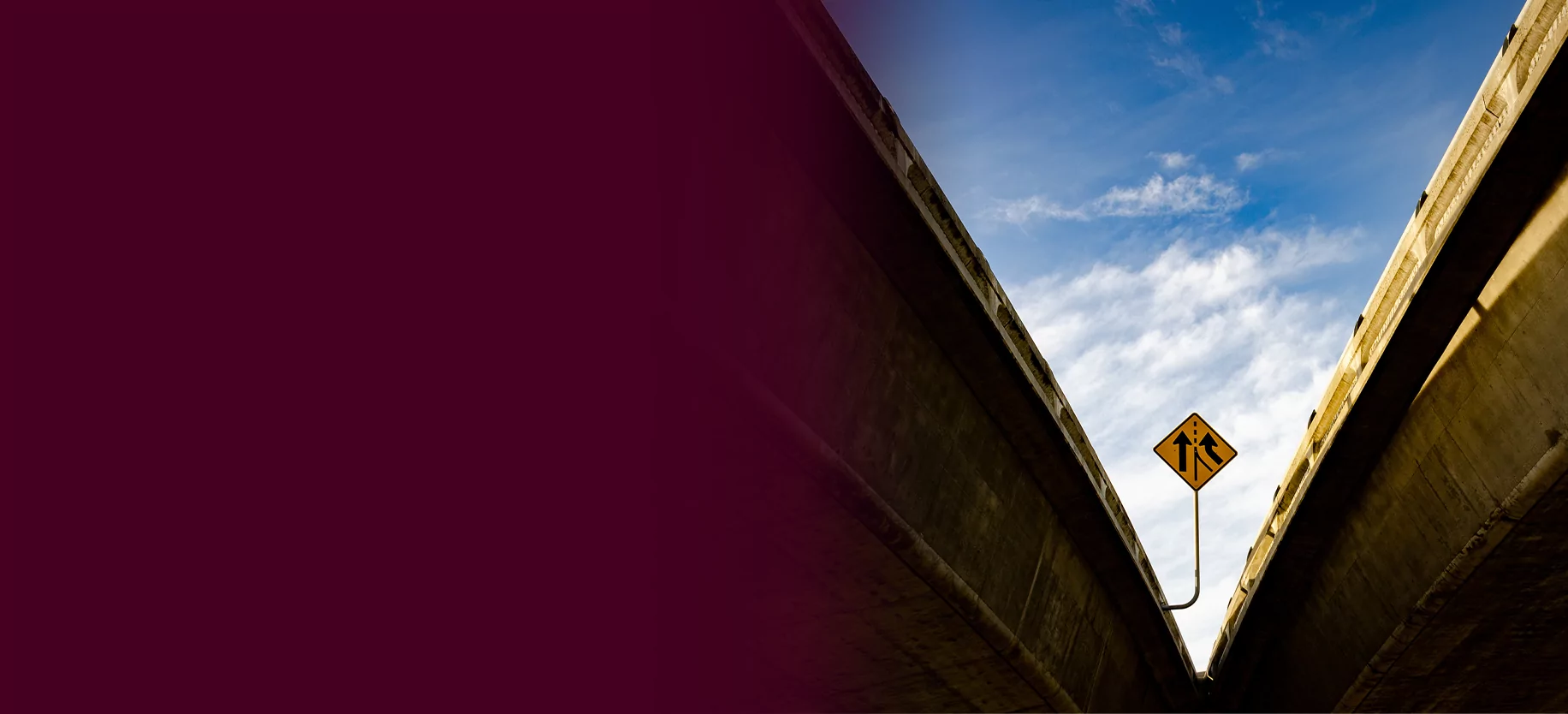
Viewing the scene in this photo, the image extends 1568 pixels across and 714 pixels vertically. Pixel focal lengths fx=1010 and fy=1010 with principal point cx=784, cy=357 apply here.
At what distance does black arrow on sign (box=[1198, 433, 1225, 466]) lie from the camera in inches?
513

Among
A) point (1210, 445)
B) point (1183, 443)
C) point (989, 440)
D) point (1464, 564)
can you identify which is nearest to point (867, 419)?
point (989, 440)

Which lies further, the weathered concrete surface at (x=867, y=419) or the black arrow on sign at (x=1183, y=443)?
the black arrow on sign at (x=1183, y=443)

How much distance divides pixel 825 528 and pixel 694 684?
4560 mm

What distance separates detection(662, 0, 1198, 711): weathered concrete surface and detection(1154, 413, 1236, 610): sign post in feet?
3.46

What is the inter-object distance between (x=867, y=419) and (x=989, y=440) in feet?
9.45

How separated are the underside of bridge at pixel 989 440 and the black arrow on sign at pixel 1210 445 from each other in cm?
145

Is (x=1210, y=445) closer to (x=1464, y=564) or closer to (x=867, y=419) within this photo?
(x=1464, y=564)

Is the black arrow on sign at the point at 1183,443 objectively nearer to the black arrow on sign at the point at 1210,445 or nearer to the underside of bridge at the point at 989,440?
the black arrow on sign at the point at 1210,445

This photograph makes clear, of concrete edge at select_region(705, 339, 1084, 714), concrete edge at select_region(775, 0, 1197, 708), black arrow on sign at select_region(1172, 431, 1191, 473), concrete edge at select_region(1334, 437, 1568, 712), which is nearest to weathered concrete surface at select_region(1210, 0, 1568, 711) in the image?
concrete edge at select_region(1334, 437, 1568, 712)

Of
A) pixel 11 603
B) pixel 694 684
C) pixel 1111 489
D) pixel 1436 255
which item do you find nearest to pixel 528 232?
pixel 11 603

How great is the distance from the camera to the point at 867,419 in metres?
9.51

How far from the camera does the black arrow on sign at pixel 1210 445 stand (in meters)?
13.0
